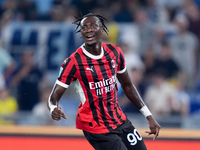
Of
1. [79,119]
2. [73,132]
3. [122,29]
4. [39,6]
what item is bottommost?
[73,132]

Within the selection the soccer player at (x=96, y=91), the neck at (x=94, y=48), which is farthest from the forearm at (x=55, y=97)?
the neck at (x=94, y=48)

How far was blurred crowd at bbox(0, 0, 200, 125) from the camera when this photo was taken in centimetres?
705

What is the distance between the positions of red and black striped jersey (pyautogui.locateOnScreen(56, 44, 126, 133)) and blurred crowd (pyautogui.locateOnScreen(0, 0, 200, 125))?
2.53 m

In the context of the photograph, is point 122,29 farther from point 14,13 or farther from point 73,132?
point 73,132

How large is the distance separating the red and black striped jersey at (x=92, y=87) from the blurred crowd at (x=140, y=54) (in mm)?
2535

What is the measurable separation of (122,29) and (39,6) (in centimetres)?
187

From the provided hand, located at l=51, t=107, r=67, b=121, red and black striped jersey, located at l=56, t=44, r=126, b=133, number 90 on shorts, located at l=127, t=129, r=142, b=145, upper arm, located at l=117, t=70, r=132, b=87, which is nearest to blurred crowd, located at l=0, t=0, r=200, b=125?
upper arm, located at l=117, t=70, r=132, b=87

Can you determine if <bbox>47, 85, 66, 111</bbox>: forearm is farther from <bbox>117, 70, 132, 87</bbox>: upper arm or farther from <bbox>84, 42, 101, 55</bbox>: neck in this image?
<bbox>117, 70, 132, 87</bbox>: upper arm

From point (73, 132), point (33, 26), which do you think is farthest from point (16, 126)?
point (33, 26)

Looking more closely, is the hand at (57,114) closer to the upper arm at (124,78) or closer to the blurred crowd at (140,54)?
the upper arm at (124,78)

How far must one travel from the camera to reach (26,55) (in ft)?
26.5

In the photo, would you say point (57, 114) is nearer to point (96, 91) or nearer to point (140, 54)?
point (96, 91)

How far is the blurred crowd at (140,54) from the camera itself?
23.1 feet

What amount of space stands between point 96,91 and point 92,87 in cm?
5
